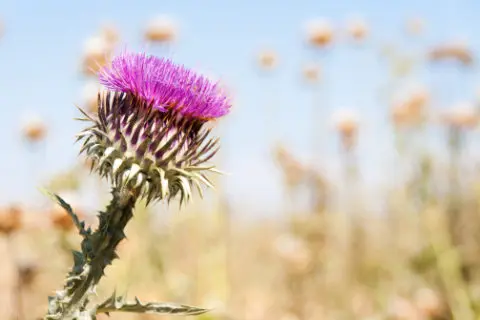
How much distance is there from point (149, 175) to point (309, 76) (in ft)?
17.0

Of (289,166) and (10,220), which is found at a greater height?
(289,166)

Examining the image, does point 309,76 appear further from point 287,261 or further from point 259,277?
point 259,277

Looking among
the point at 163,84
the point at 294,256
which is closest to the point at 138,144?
the point at 163,84

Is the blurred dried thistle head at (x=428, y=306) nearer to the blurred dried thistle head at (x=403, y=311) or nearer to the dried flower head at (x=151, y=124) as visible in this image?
the blurred dried thistle head at (x=403, y=311)

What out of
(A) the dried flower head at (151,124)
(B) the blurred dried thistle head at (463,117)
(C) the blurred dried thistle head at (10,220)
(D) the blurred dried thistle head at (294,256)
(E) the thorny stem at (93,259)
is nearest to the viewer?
(E) the thorny stem at (93,259)

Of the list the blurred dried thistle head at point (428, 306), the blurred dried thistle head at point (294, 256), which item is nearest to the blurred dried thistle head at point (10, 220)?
the blurred dried thistle head at point (294, 256)

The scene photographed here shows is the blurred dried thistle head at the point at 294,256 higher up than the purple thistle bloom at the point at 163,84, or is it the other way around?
the blurred dried thistle head at the point at 294,256

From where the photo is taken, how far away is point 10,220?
11.6 feet

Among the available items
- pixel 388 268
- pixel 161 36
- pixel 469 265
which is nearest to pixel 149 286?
pixel 161 36

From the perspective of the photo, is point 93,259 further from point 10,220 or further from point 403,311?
point 403,311

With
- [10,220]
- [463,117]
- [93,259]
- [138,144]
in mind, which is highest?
[463,117]

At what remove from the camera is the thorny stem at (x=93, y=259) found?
188 cm

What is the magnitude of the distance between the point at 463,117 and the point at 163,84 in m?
4.39

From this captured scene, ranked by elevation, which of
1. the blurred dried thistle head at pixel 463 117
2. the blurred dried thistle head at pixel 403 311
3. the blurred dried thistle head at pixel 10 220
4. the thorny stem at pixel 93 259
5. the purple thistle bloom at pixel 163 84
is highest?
the blurred dried thistle head at pixel 463 117
